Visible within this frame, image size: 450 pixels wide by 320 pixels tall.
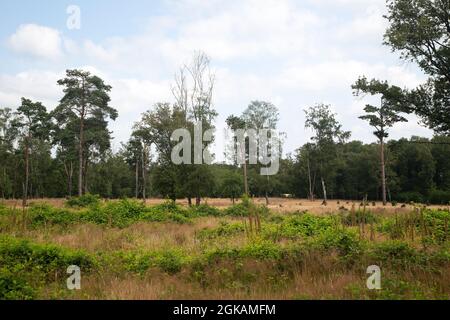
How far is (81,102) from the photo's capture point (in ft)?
125

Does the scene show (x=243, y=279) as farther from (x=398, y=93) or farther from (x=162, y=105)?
(x=162, y=105)

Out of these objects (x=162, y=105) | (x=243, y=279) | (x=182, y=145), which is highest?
(x=162, y=105)

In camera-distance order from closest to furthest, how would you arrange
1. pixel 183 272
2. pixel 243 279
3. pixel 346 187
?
pixel 243 279, pixel 183 272, pixel 346 187

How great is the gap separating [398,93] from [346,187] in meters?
50.9

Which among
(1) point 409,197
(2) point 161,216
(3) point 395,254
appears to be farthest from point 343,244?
(1) point 409,197

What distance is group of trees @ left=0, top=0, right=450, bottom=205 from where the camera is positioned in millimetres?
16562

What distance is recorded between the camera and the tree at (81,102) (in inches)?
1451

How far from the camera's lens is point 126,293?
20.0 ft

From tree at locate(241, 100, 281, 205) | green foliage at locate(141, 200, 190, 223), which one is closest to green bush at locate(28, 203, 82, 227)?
green foliage at locate(141, 200, 190, 223)

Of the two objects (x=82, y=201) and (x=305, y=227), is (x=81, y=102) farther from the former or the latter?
(x=305, y=227)

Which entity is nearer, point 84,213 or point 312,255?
point 312,255

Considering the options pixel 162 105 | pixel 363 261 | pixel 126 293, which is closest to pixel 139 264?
pixel 126 293

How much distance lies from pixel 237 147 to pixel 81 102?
2216 centimetres

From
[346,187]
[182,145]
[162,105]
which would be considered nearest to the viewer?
[182,145]
